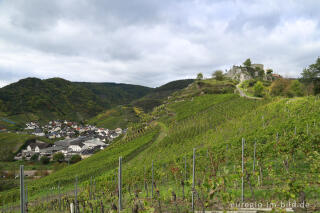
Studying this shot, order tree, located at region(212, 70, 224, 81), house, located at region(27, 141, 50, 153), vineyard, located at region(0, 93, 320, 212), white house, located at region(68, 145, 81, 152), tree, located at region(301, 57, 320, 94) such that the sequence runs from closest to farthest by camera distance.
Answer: vineyard, located at region(0, 93, 320, 212)
tree, located at region(301, 57, 320, 94)
house, located at region(27, 141, 50, 153)
white house, located at region(68, 145, 81, 152)
tree, located at region(212, 70, 224, 81)

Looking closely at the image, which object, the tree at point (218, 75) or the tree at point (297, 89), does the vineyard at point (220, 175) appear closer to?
the tree at point (297, 89)

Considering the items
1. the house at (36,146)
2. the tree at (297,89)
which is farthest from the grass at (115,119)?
the tree at (297,89)

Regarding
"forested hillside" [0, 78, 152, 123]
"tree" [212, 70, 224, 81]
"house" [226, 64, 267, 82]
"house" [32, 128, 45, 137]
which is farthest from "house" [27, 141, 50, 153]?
"house" [226, 64, 267, 82]

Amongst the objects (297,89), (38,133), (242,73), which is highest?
(242,73)

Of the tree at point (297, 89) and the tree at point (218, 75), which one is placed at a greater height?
the tree at point (218, 75)

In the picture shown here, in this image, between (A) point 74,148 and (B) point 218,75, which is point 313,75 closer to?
(B) point 218,75

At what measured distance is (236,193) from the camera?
21.9 ft

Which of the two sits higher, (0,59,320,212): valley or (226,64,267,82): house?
(226,64,267,82): house

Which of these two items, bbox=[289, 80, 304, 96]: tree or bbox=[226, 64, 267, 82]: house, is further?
bbox=[226, 64, 267, 82]: house

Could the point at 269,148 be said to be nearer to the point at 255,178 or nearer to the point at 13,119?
the point at 255,178

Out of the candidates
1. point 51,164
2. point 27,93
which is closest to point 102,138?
point 51,164

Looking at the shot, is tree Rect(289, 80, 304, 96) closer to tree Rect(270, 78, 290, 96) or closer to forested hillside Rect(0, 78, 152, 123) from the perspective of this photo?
tree Rect(270, 78, 290, 96)

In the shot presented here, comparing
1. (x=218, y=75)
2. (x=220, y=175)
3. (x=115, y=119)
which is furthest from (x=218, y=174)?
(x=115, y=119)

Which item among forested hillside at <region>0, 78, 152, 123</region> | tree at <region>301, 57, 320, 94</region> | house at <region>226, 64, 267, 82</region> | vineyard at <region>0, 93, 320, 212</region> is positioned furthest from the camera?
forested hillside at <region>0, 78, 152, 123</region>
